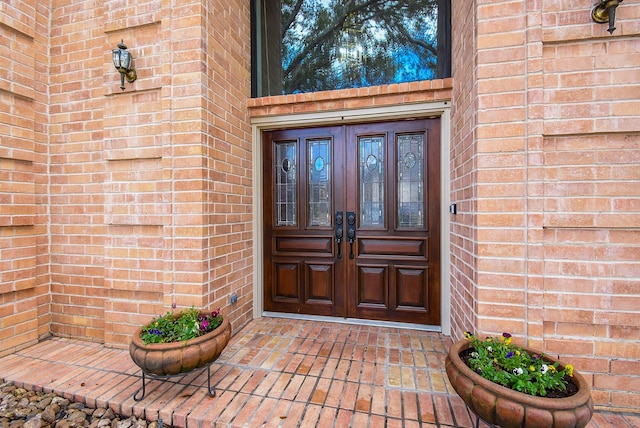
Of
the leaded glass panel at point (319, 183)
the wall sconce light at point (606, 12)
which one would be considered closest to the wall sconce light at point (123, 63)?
the leaded glass panel at point (319, 183)

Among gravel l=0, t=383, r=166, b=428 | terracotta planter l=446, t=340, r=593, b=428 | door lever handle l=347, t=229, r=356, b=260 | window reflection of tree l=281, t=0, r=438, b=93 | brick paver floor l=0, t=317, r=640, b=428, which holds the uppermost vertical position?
window reflection of tree l=281, t=0, r=438, b=93

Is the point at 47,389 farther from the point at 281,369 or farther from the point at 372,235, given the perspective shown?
the point at 372,235

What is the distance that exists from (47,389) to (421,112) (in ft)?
11.2

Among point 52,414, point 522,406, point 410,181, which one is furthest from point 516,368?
point 52,414

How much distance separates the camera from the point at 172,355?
59.7 inches

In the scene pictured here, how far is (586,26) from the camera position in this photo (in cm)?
158

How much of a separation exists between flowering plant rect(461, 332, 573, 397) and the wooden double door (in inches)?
45.1

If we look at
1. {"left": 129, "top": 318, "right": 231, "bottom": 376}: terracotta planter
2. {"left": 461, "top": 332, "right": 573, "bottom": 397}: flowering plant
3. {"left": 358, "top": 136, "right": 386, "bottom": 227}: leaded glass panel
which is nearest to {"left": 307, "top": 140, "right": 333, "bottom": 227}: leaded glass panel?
{"left": 358, "top": 136, "right": 386, "bottom": 227}: leaded glass panel

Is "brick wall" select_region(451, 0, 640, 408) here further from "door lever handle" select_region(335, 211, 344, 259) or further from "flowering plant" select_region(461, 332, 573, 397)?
"door lever handle" select_region(335, 211, 344, 259)

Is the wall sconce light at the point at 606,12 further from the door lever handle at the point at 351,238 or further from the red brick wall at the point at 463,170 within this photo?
the door lever handle at the point at 351,238

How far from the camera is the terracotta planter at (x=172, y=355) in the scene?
4.97 ft

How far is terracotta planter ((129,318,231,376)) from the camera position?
4.97 feet

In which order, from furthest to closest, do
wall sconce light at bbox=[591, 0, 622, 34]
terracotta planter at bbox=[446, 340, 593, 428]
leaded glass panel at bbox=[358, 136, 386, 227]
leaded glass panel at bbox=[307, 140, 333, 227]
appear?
leaded glass panel at bbox=[307, 140, 333, 227] < leaded glass panel at bbox=[358, 136, 386, 227] < wall sconce light at bbox=[591, 0, 622, 34] < terracotta planter at bbox=[446, 340, 593, 428]

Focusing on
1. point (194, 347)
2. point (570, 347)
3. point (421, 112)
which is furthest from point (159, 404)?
point (421, 112)
